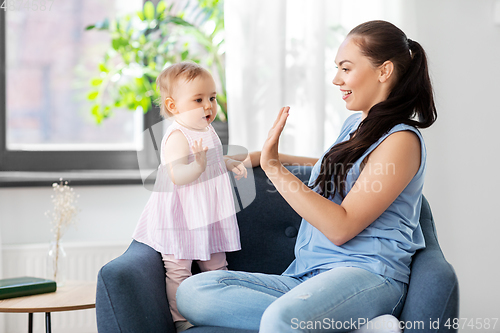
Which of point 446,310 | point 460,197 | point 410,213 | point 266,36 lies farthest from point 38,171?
point 460,197

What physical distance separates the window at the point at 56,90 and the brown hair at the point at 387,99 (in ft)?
4.13

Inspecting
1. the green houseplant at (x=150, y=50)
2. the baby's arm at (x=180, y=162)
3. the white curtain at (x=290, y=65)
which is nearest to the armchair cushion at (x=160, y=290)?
the baby's arm at (x=180, y=162)

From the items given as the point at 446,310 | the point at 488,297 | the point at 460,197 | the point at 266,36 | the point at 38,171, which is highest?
the point at 266,36

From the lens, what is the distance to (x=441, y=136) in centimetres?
214

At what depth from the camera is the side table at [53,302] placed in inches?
51.9

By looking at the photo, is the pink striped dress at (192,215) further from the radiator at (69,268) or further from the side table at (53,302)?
the radiator at (69,268)

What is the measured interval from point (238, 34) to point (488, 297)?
1.80 metres

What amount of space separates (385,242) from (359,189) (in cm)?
15

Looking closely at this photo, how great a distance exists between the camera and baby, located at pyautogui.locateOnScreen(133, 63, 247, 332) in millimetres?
1276

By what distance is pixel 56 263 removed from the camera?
1648mm

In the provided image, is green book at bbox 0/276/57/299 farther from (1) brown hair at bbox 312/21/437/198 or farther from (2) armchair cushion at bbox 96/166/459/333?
(1) brown hair at bbox 312/21/437/198

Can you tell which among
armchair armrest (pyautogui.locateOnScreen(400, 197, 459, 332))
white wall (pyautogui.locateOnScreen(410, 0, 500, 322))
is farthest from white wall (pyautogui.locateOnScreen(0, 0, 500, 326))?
armchair armrest (pyautogui.locateOnScreen(400, 197, 459, 332))

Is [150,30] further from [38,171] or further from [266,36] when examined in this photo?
[38,171]

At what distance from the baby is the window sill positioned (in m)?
0.78
